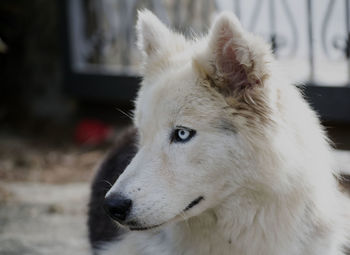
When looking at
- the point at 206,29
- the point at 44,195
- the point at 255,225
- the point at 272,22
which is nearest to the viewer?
the point at 255,225

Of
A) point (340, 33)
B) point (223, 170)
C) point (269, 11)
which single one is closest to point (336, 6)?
point (340, 33)

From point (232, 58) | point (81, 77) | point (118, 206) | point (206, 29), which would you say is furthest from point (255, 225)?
point (81, 77)

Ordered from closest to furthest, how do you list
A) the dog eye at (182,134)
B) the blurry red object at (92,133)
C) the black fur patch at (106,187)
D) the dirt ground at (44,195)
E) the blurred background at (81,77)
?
the dog eye at (182,134) → the black fur patch at (106,187) → the dirt ground at (44,195) → the blurred background at (81,77) → the blurry red object at (92,133)

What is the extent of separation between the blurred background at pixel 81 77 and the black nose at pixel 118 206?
2325 millimetres

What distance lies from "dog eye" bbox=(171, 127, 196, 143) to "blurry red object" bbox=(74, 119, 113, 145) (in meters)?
5.00

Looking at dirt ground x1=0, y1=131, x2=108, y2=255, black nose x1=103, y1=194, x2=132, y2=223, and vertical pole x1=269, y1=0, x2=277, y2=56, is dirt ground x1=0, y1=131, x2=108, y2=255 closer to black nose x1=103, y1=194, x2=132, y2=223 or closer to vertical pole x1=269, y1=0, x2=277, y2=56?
black nose x1=103, y1=194, x2=132, y2=223

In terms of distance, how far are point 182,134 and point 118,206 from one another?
439 millimetres

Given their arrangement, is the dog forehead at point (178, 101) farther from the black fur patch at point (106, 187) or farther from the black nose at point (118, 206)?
the black fur patch at point (106, 187)

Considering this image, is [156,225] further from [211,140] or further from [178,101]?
[178,101]

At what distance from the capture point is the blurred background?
6203mm

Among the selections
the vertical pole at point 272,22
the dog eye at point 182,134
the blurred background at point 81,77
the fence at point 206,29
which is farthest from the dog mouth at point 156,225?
the vertical pole at point 272,22

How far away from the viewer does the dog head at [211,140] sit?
2824mm

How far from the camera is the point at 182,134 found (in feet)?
9.61

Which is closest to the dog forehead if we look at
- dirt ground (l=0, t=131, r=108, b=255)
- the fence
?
dirt ground (l=0, t=131, r=108, b=255)
